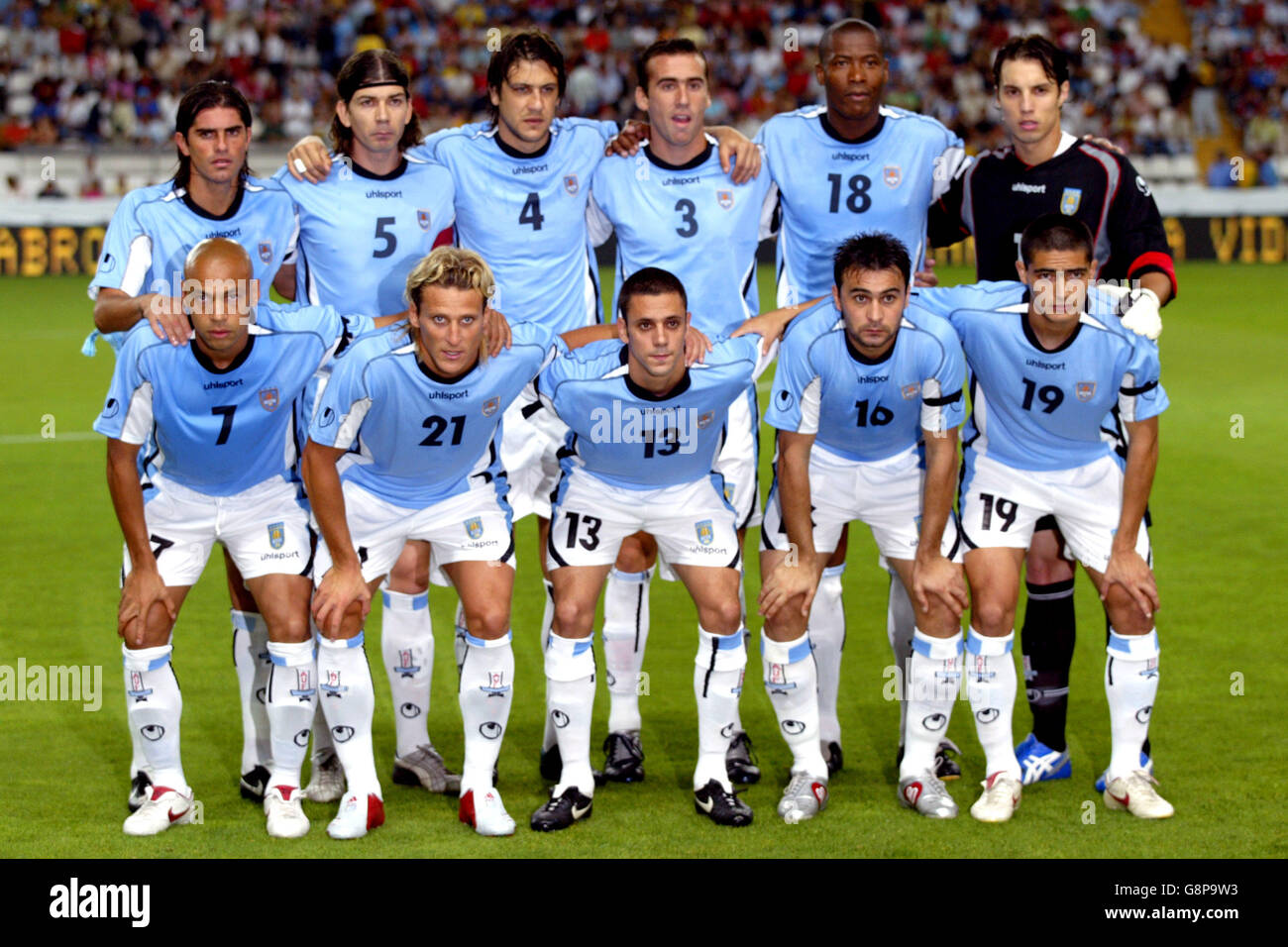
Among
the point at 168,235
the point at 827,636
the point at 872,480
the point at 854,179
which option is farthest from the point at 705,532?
the point at 168,235

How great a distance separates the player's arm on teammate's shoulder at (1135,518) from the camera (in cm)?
579

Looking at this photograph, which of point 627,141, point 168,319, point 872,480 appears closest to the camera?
point 168,319

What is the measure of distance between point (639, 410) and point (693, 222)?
1.02m

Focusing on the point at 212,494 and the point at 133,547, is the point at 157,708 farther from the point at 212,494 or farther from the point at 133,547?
the point at 212,494

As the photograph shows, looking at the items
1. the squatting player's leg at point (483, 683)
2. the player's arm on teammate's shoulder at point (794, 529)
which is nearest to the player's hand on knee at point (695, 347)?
the player's arm on teammate's shoulder at point (794, 529)

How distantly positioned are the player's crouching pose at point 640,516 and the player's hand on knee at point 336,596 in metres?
0.72

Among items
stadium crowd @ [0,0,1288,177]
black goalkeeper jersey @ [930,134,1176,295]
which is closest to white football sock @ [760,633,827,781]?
black goalkeeper jersey @ [930,134,1176,295]

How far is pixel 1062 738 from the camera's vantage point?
6.37 meters

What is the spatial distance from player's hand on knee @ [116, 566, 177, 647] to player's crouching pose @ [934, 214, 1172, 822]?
285 cm

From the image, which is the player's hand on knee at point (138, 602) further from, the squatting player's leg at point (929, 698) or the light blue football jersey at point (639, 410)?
the squatting player's leg at point (929, 698)

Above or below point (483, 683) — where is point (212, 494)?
above

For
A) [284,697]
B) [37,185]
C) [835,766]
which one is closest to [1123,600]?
[835,766]

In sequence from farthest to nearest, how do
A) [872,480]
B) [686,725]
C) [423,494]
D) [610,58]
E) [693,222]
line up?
1. [610,58]
2. [686,725]
3. [693,222]
4. [872,480]
5. [423,494]

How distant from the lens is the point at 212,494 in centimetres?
591
